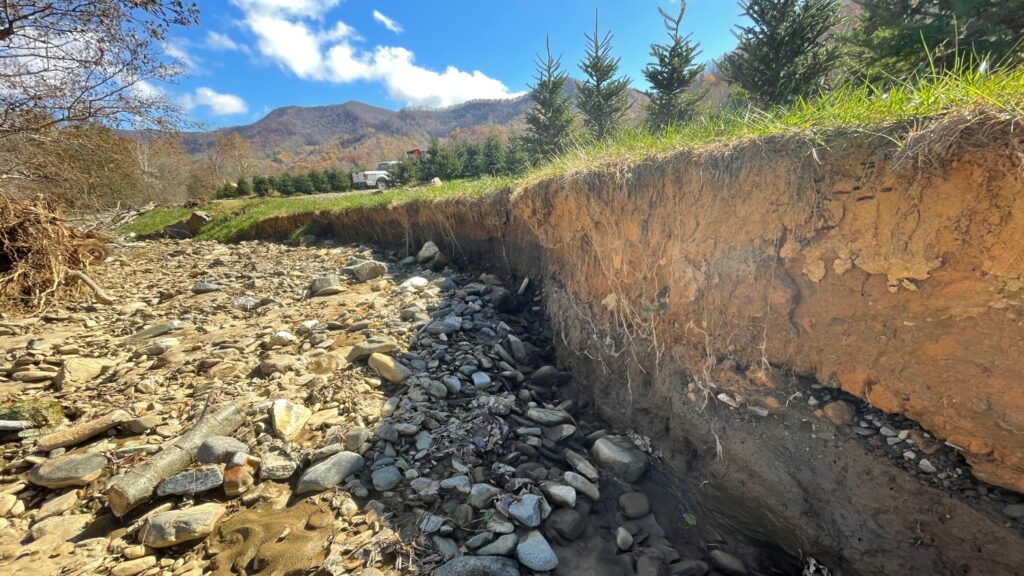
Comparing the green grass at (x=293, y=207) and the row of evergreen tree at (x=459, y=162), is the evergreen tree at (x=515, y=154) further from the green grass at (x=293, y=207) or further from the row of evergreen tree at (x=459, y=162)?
the green grass at (x=293, y=207)

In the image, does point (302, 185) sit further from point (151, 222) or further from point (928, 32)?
point (928, 32)

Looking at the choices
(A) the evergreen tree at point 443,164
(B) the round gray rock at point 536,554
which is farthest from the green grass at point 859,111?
(A) the evergreen tree at point 443,164

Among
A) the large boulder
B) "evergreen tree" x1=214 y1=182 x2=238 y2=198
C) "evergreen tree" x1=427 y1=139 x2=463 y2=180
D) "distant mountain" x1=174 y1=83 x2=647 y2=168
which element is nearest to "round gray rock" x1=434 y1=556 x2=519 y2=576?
the large boulder

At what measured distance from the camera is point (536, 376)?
12.4ft

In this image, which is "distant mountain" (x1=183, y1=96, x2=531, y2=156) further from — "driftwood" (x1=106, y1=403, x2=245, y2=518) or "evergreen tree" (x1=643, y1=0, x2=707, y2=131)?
"driftwood" (x1=106, y1=403, x2=245, y2=518)

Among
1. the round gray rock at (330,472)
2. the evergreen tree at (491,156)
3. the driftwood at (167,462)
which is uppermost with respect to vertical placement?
the evergreen tree at (491,156)

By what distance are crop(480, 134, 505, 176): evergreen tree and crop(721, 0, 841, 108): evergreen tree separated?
9.49 meters

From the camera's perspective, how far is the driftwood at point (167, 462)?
7.22ft

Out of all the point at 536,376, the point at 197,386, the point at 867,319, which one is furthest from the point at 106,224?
the point at 867,319

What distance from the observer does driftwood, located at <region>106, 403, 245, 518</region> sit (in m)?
2.20

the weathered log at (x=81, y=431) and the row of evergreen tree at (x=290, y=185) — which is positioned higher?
the row of evergreen tree at (x=290, y=185)

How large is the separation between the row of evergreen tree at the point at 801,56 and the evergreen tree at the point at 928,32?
15 millimetres

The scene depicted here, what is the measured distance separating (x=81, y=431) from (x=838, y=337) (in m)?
4.78

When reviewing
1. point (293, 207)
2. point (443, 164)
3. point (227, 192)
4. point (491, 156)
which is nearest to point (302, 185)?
point (227, 192)
